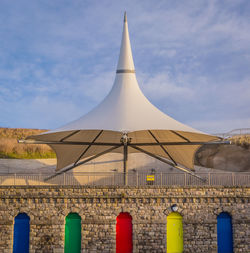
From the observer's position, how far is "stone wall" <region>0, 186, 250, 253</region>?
1948 centimetres

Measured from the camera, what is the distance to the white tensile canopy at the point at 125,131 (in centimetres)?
2045

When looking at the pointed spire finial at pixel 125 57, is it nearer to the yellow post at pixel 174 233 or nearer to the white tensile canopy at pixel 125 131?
the white tensile canopy at pixel 125 131

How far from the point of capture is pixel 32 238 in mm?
19422

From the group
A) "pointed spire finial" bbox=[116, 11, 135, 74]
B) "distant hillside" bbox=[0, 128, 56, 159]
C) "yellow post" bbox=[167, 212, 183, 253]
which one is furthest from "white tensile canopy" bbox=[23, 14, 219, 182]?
"distant hillside" bbox=[0, 128, 56, 159]

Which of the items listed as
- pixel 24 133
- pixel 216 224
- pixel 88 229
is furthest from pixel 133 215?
pixel 24 133

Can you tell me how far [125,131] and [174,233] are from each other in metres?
6.20

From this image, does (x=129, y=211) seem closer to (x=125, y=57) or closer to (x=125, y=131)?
(x=125, y=131)

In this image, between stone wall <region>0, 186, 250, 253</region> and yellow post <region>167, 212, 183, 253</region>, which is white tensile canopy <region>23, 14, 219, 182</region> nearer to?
stone wall <region>0, 186, 250, 253</region>

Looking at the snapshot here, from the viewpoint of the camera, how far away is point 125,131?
1928cm

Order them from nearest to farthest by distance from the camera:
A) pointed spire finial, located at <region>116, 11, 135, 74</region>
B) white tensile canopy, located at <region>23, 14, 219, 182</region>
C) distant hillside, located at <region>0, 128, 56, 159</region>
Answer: white tensile canopy, located at <region>23, 14, 219, 182</region>
pointed spire finial, located at <region>116, 11, 135, 74</region>
distant hillside, located at <region>0, 128, 56, 159</region>

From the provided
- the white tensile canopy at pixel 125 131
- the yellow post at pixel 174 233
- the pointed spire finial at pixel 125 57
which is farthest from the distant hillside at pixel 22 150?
the yellow post at pixel 174 233

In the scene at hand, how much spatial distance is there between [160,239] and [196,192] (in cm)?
323

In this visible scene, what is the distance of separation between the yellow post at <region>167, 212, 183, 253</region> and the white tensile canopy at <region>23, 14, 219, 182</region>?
4682 mm

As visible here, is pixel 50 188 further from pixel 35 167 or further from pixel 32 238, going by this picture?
pixel 35 167
